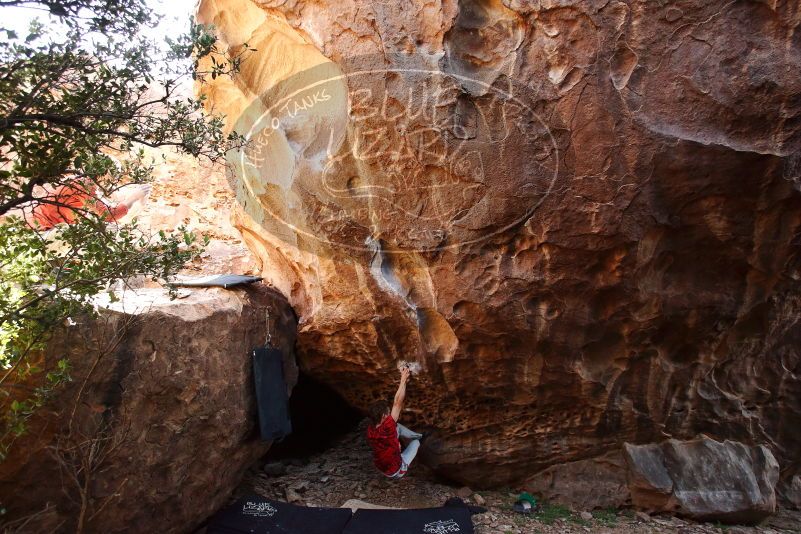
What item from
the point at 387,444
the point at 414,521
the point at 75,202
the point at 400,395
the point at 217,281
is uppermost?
the point at 75,202

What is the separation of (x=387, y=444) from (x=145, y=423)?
1.89 meters

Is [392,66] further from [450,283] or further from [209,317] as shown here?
[209,317]

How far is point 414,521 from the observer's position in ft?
15.7

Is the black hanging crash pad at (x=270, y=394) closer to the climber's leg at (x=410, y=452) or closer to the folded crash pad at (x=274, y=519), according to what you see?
the folded crash pad at (x=274, y=519)

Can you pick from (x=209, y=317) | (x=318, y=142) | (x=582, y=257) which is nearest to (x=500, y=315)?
(x=582, y=257)

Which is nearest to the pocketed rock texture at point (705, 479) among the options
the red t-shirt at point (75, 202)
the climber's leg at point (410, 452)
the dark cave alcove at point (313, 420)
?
the climber's leg at point (410, 452)

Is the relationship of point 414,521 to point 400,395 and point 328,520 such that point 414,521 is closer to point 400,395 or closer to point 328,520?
point 328,520

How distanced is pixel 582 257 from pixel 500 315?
2.30 feet

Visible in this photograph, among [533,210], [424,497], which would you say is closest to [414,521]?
[424,497]

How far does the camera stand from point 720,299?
4910 millimetres

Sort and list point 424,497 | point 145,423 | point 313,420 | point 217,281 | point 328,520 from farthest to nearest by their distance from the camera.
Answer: point 313,420 < point 424,497 < point 217,281 < point 328,520 < point 145,423

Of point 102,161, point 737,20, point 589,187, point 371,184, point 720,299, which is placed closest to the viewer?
point 102,161

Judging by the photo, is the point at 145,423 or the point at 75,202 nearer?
the point at 75,202

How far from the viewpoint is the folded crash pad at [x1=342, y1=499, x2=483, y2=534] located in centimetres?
469
